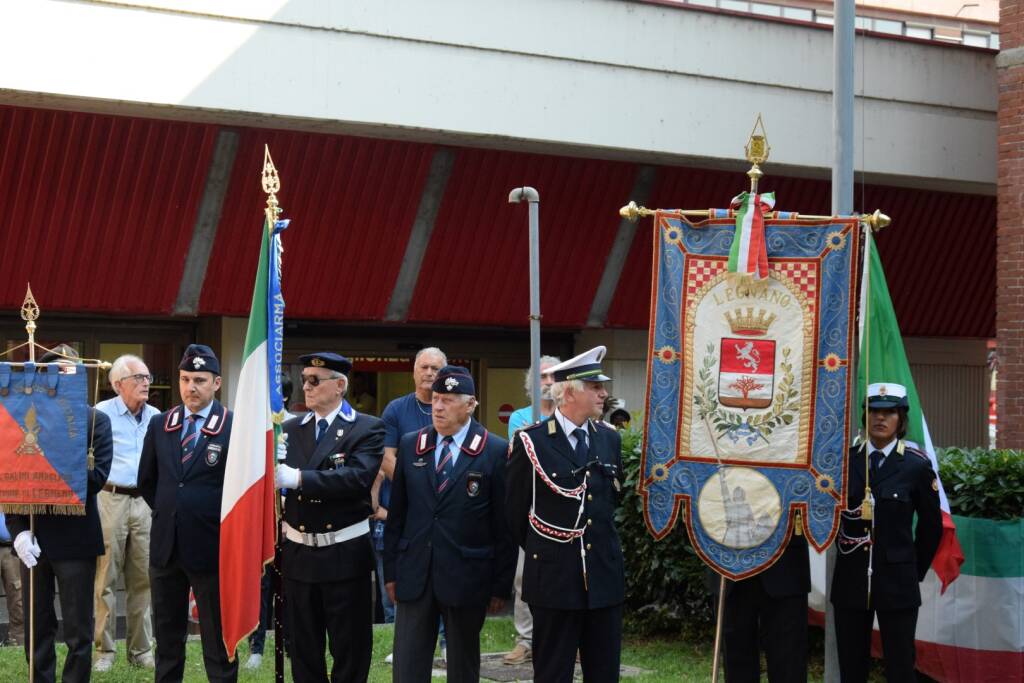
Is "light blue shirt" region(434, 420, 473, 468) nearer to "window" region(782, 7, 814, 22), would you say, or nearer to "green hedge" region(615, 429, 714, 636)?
"green hedge" region(615, 429, 714, 636)

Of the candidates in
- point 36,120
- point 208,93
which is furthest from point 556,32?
point 36,120

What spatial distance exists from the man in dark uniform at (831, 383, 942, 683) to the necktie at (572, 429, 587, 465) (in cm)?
137

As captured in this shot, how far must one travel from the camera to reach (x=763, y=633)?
23.1 ft

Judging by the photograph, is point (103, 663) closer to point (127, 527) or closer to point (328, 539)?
point (127, 527)

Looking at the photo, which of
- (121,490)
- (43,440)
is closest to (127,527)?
(121,490)

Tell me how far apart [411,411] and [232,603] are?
238 centimetres

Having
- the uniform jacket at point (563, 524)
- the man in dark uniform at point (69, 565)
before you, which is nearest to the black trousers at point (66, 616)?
the man in dark uniform at point (69, 565)

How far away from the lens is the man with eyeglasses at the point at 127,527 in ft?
30.6

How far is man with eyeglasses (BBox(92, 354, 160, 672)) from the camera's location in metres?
9.31

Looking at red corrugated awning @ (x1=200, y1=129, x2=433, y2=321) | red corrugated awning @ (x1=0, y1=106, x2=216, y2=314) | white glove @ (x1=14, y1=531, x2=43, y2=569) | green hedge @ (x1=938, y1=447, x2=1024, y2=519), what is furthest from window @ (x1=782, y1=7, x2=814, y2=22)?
white glove @ (x1=14, y1=531, x2=43, y2=569)

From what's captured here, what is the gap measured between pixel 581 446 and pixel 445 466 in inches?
28.0

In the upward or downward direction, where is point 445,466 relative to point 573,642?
upward

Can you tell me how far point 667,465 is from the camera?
709cm

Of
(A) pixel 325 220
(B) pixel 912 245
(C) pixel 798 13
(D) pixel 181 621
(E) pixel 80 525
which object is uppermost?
(C) pixel 798 13
